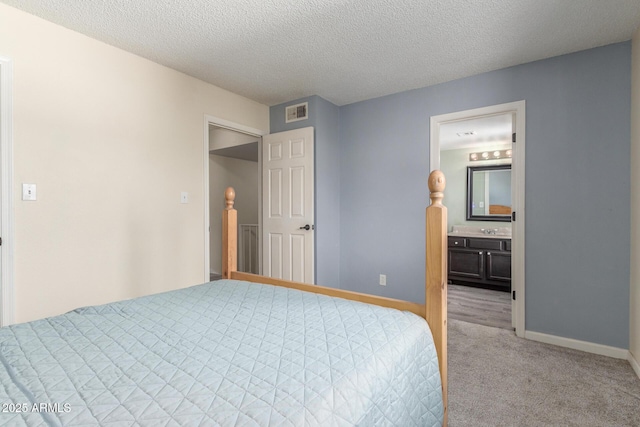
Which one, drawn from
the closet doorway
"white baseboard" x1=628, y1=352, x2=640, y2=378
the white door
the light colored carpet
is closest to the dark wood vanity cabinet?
the light colored carpet

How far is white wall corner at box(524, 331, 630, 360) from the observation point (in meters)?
2.32

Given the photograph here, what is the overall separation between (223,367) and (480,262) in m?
4.48

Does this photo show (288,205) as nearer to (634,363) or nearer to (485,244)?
(485,244)

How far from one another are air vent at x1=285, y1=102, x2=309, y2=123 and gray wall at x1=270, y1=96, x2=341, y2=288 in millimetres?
42

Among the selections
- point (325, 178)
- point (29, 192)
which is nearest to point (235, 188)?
point (325, 178)

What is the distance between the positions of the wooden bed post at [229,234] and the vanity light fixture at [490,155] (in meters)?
4.45

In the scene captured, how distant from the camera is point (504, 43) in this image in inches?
93.7

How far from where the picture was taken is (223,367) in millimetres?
860

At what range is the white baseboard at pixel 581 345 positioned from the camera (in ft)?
7.63

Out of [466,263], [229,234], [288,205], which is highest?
[288,205]

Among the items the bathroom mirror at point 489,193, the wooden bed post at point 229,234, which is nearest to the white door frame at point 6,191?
the wooden bed post at point 229,234

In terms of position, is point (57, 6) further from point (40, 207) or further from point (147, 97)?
point (40, 207)

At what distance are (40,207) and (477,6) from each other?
3.12 m

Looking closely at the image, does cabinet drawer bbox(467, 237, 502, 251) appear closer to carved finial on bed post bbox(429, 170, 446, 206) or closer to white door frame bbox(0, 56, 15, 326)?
carved finial on bed post bbox(429, 170, 446, 206)
